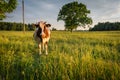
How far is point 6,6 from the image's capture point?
20094 mm

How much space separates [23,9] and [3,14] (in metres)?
17.7

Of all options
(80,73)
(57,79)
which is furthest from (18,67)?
(80,73)

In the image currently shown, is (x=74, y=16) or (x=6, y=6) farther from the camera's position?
(x=74, y=16)

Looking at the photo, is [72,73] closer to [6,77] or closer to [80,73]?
[80,73]

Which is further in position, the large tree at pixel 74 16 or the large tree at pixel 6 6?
the large tree at pixel 74 16

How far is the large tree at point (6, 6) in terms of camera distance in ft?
64.4

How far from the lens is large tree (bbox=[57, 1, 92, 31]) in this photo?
46719 mm

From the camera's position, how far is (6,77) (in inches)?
178

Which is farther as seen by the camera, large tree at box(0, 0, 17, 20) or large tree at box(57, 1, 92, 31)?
large tree at box(57, 1, 92, 31)

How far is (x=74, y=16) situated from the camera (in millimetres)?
46969

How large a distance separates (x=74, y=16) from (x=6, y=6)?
29283 millimetres

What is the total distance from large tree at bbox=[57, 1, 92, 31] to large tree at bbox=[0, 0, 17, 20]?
27052mm

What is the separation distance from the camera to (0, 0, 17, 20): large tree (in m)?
19.6

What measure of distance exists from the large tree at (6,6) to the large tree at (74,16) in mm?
27052
